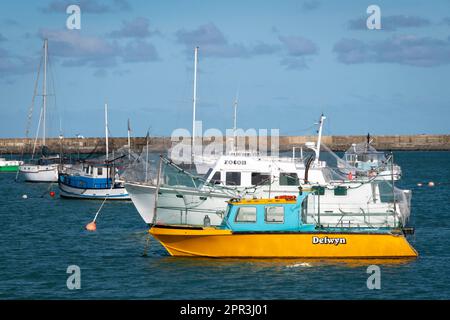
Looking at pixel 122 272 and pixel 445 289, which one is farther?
pixel 122 272

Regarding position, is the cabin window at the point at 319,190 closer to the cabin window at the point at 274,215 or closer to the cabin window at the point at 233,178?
Answer: the cabin window at the point at 274,215

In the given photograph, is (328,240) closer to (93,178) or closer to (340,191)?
(340,191)

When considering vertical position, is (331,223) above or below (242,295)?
above

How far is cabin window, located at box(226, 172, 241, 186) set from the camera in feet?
125

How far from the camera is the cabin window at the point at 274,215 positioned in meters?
30.1

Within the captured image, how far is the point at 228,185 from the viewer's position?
37719 mm

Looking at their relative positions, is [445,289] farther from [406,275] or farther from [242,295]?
[242,295]

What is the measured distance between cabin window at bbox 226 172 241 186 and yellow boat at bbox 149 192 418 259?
24.5ft

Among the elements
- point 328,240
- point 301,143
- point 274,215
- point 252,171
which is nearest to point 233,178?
point 252,171

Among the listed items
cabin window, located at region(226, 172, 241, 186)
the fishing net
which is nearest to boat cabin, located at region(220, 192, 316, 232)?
cabin window, located at region(226, 172, 241, 186)

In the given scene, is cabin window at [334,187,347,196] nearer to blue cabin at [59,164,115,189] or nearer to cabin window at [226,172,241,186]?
cabin window at [226,172,241,186]

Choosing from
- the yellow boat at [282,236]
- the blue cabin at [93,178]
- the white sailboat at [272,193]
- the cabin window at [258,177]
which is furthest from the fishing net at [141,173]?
the yellow boat at [282,236]
